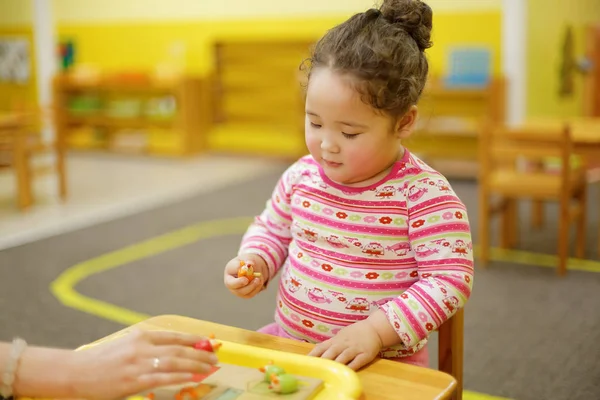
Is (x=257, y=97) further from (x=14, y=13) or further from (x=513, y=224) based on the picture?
(x=513, y=224)

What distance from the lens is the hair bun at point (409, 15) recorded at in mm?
1161

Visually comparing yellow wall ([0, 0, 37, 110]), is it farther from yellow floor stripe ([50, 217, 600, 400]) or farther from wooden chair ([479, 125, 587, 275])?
wooden chair ([479, 125, 587, 275])

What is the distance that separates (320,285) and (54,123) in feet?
14.5

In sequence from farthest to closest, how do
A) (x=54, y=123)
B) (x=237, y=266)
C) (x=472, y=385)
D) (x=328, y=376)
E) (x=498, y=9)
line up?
(x=498, y=9) → (x=54, y=123) → (x=472, y=385) → (x=237, y=266) → (x=328, y=376)

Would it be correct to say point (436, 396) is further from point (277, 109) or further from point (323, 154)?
→ point (277, 109)

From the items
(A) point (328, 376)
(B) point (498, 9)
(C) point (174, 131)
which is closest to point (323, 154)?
(A) point (328, 376)

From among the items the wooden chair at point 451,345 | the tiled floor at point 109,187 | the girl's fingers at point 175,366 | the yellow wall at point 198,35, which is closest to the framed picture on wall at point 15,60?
the yellow wall at point 198,35

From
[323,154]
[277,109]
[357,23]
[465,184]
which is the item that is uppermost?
[357,23]

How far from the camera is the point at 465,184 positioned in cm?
550

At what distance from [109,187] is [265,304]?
2.95m

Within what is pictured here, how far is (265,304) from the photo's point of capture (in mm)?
3061

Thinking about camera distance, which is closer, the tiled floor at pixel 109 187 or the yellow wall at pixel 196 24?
the tiled floor at pixel 109 187

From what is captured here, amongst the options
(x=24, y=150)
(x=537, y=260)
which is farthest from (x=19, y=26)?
(x=537, y=260)

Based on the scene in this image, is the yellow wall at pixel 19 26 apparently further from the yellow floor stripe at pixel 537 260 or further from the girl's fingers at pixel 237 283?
the girl's fingers at pixel 237 283
